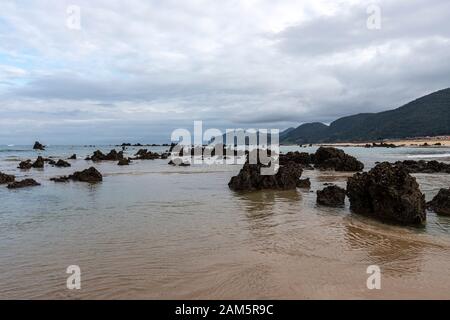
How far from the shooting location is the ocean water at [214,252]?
6.68 metres

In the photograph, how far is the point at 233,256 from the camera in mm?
8531

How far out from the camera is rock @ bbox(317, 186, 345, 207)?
49.2 ft

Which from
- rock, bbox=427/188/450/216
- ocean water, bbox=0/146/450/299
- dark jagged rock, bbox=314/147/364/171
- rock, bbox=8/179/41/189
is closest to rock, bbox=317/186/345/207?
ocean water, bbox=0/146/450/299

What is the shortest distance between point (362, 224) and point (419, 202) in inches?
73.5

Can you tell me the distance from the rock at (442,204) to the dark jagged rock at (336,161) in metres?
18.8

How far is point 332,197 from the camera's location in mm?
15172

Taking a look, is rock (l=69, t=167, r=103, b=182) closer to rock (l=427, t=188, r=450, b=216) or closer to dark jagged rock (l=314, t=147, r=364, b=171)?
dark jagged rock (l=314, t=147, r=364, b=171)

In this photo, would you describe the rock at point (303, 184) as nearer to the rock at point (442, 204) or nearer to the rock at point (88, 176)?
the rock at point (442, 204)

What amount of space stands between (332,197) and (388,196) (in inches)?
117

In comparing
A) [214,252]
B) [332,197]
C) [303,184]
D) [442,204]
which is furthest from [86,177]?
[442,204]

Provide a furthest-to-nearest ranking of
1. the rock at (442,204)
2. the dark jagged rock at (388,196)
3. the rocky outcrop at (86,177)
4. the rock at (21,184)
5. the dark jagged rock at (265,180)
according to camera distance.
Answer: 1. the rocky outcrop at (86,177)
2. the rock at (21,184)
3. the dark jagged rock at (265,180)
4. the rock at (442,204)
5. the dark jagged rock at (388,196)

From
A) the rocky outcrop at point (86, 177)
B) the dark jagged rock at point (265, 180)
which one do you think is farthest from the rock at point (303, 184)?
the rocky outcrop at point (86, 177)
